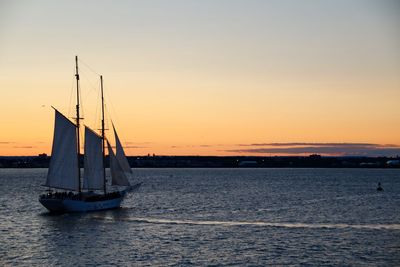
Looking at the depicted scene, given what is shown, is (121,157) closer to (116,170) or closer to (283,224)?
(116,170)

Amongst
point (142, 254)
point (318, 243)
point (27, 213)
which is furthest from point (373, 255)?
point (27, 213)

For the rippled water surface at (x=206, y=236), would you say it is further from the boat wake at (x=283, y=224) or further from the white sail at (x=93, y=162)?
the white sail at (x=93, y=162)

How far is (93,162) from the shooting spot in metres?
86.8

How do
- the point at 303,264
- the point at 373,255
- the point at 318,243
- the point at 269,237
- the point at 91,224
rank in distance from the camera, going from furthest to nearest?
1. the point at 91,224
2. the point at 269,237
3. the point at 318,243
4. the point at 373,255
5. the point at 303,264

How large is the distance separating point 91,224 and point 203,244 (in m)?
20.9

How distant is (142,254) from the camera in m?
49.4

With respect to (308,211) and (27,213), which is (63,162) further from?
(308,211)

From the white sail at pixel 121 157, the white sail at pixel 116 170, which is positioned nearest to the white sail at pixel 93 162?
the white sail at pixel 116 170

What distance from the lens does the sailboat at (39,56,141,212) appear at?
80750 mm

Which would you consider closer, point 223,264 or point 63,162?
point 223,264

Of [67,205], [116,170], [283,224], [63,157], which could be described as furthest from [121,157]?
[283,224]

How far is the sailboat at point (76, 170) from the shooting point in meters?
80.8

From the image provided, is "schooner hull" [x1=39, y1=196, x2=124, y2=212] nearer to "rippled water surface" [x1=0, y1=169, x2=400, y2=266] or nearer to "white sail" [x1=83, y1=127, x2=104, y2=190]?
"rippled water surface" [x1=0, y1=169, x2=400, y2=266]

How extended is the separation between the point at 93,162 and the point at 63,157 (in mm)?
6635
